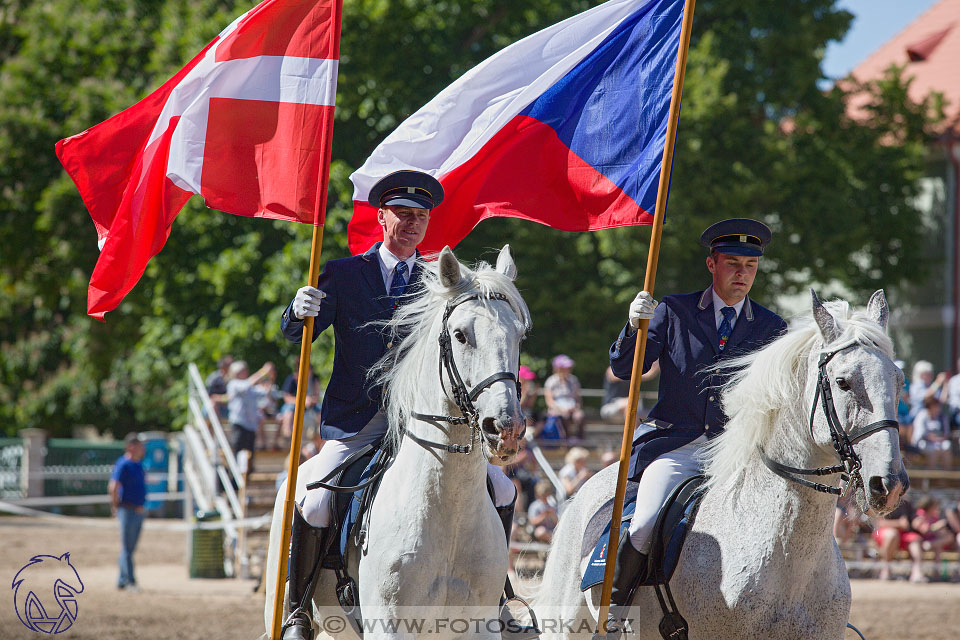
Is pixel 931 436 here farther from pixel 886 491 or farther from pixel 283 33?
pixel 283 33

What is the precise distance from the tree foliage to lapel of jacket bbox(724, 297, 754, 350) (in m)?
16.8

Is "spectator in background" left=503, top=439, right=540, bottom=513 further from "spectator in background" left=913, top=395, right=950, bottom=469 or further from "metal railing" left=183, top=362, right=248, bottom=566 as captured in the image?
"spectator in background" left=913, top=395, right=950, bottom=469

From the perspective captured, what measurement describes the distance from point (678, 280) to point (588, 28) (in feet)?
65.5

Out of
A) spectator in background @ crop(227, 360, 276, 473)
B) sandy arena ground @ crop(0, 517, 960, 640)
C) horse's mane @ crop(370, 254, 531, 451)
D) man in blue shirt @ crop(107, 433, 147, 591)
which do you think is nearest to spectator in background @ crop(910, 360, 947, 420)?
sandy arena ground @ crop(0, 517, 960, 640)

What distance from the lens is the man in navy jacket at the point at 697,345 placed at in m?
5.67

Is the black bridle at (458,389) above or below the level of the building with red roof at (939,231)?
below

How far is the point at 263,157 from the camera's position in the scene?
5.98 m

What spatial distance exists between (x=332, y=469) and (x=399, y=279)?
1.06m

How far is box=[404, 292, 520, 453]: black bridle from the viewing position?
4590mm

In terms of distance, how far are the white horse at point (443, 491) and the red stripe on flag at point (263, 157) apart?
3.99ft

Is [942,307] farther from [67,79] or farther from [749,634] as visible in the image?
[749,634]

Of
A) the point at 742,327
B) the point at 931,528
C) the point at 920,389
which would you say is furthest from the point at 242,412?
the point at 742,327

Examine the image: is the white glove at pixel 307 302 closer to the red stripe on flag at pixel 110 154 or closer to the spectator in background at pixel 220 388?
the red stripe on flag at pixel 110 154

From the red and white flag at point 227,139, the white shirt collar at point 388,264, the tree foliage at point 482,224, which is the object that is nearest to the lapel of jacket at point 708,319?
the white shirt collar at point 388,264
